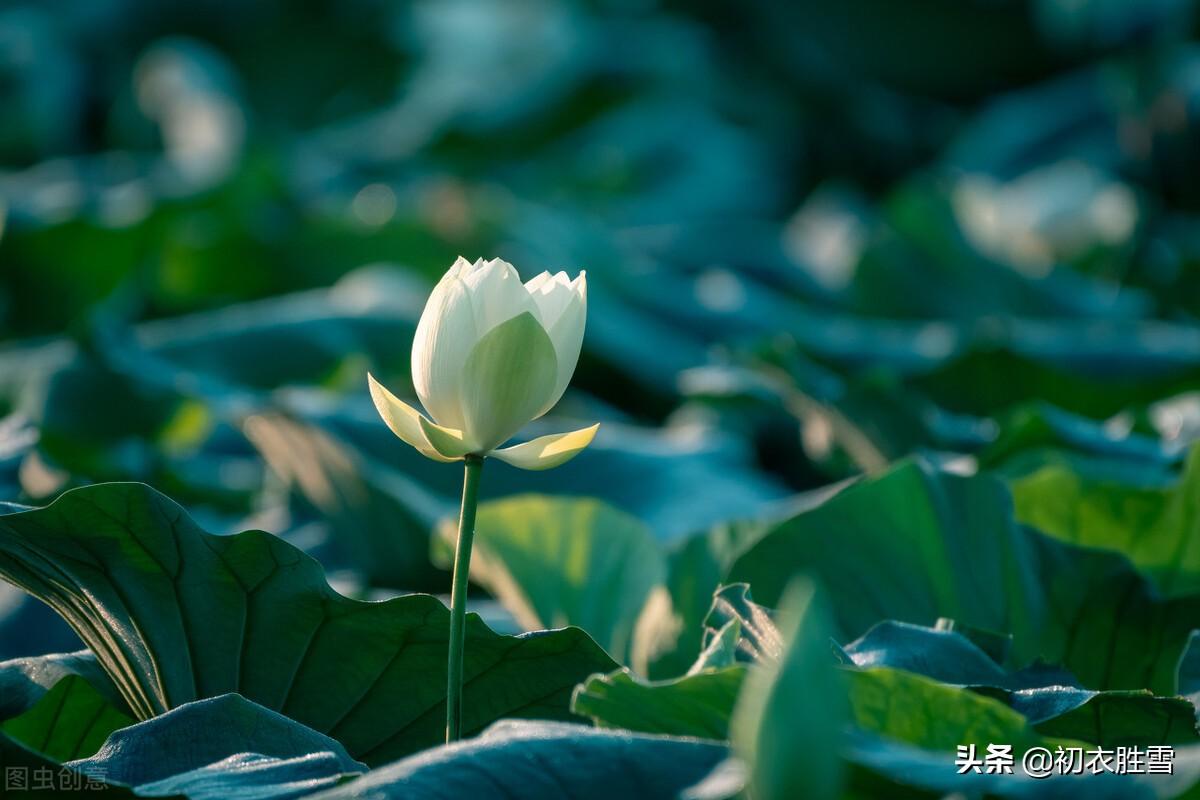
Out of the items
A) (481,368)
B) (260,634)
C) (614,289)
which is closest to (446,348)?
(481,368)

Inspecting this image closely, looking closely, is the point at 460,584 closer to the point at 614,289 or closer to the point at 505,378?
the point at 505,378

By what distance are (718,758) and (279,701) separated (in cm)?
24

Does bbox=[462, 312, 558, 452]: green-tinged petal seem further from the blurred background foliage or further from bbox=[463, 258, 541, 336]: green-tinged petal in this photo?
the blurred background foliage

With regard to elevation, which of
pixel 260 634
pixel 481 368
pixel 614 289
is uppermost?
pixel 614 289

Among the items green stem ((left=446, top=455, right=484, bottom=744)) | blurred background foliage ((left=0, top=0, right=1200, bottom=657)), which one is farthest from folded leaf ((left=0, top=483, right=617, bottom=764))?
blurred background foliage ((left=0, top=0, right=1200, bottom=657))

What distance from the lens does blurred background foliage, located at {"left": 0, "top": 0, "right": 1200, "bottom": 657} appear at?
3.64 ft

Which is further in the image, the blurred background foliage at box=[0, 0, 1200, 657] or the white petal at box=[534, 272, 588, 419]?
the blurred background foliage at box=[0, 0, 1200, 657]

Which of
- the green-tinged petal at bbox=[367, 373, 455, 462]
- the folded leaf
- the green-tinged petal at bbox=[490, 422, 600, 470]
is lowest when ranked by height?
the folded leaf

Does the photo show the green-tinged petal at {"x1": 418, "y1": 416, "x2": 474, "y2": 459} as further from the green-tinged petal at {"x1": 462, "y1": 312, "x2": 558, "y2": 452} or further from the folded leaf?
the folded leaf

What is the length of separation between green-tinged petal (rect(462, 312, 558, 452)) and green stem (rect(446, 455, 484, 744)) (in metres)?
0.01

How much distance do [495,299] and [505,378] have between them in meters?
0.03

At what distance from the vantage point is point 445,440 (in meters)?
0.48

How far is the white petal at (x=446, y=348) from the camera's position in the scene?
49cm

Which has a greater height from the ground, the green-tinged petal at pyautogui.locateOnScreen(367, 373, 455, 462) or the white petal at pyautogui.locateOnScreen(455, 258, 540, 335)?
the white petal at pyautogui.locateOnScreen(455, 258, 540, 335)
